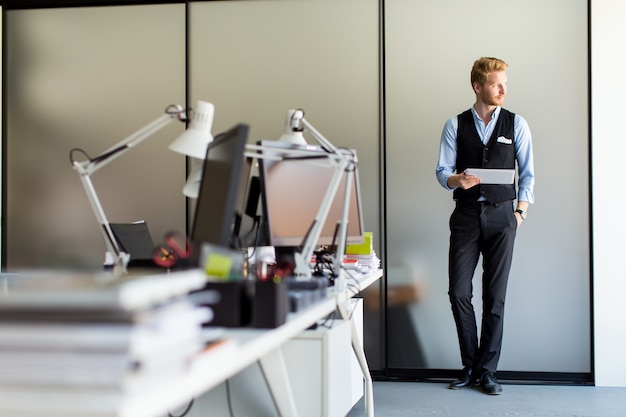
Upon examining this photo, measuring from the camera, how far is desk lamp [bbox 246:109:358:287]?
206 cm

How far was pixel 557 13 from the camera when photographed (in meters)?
4.20

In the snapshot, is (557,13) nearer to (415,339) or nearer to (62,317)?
(415,339)

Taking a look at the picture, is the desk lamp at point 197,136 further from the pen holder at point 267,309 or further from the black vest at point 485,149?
the black vest at point 485,149

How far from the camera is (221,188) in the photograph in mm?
1514

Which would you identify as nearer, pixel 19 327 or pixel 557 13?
pixel 19 327

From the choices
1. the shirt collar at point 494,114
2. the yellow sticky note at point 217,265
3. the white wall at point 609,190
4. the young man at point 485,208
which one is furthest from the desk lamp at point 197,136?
the white wall at point 609,190

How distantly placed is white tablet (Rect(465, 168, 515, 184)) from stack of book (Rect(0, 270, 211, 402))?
113 inches

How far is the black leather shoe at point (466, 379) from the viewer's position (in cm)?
389

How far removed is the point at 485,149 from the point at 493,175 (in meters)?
0.32

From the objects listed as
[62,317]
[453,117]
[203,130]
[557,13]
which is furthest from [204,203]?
[557,13]

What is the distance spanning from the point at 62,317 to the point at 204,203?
2.90 ft

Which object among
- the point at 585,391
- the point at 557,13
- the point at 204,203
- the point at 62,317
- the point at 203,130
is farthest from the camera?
the point at 557,13

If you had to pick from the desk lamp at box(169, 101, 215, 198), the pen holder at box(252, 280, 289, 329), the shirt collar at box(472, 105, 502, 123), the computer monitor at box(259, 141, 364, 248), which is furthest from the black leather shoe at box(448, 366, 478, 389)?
the pen holder at box(252, 280, 289, 329)

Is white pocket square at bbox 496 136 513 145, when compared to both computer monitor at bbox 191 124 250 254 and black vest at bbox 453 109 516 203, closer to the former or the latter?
black vest at bbox 453 109 516 203
